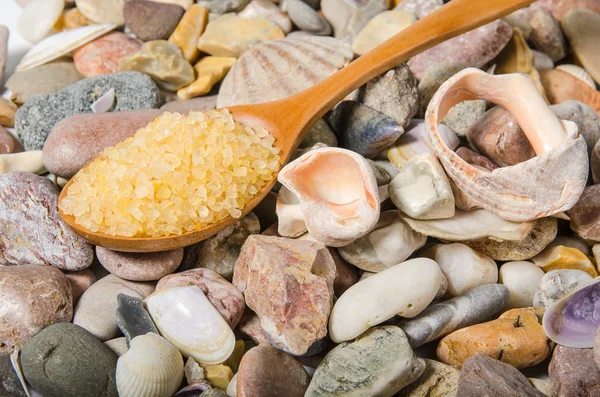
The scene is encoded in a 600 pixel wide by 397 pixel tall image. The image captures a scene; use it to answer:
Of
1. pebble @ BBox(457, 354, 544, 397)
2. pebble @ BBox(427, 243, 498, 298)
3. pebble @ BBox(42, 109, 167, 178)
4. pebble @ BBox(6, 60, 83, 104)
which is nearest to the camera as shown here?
pebble @ BBox(457, 354, 544, 397)

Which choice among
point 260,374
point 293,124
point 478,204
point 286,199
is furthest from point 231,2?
point 260,374

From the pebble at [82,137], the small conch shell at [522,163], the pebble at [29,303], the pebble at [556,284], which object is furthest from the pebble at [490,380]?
the pebble at [82,137]

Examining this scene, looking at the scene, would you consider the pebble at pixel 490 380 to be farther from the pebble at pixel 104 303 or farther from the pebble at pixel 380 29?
the pebble at pixel 380 29

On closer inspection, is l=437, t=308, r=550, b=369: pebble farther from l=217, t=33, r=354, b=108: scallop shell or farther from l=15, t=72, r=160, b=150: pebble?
l=15, t=72, r=160, b=150: pebble

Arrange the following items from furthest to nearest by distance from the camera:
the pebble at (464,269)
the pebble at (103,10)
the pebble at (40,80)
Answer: the pebble at (103,10)
the pebble at (40,80)
the pebble at (464,269)

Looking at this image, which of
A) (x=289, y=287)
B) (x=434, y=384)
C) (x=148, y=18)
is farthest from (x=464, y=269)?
(x=148, y=18)

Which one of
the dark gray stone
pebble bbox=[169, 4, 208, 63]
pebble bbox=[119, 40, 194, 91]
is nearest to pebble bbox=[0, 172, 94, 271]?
the dark gray stone

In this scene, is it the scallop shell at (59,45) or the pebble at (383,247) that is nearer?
the pebble at (383,247)

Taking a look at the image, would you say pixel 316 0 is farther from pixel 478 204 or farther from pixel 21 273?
pixel 21 273
